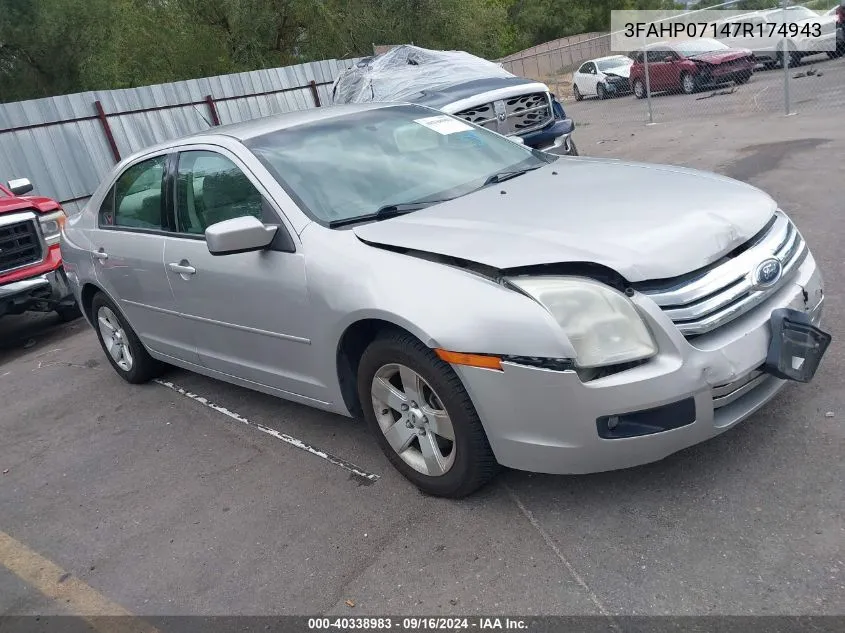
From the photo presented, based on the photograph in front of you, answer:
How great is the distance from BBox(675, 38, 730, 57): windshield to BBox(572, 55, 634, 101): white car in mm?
4591

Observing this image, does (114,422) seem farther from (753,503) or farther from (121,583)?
(753,503)

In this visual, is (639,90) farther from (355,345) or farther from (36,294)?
(355,345)

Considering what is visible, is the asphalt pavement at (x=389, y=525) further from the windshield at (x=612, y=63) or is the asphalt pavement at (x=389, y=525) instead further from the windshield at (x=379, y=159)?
the windshield at (x=612, y=63)

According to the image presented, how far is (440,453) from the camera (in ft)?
10.5

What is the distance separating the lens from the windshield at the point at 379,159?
3717 millimetres

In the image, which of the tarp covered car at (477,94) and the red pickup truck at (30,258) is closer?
the red pickup truck at (30,258)

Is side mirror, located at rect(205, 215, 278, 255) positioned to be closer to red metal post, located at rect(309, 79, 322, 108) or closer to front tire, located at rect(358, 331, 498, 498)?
front tire, located at rect(358, 331, 498, 498)

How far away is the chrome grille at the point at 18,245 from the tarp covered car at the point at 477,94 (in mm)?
3772

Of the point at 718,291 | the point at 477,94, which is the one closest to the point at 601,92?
the point at 477,94

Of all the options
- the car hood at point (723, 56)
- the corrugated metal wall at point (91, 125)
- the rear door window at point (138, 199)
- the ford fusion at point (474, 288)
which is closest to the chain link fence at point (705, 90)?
the car hood at point (723, 56)

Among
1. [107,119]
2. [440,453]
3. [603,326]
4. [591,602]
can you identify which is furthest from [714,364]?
[107,119]

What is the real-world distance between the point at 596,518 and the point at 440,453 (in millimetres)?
693

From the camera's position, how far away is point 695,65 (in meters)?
18.0

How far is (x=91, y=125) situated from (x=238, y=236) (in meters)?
10.7
